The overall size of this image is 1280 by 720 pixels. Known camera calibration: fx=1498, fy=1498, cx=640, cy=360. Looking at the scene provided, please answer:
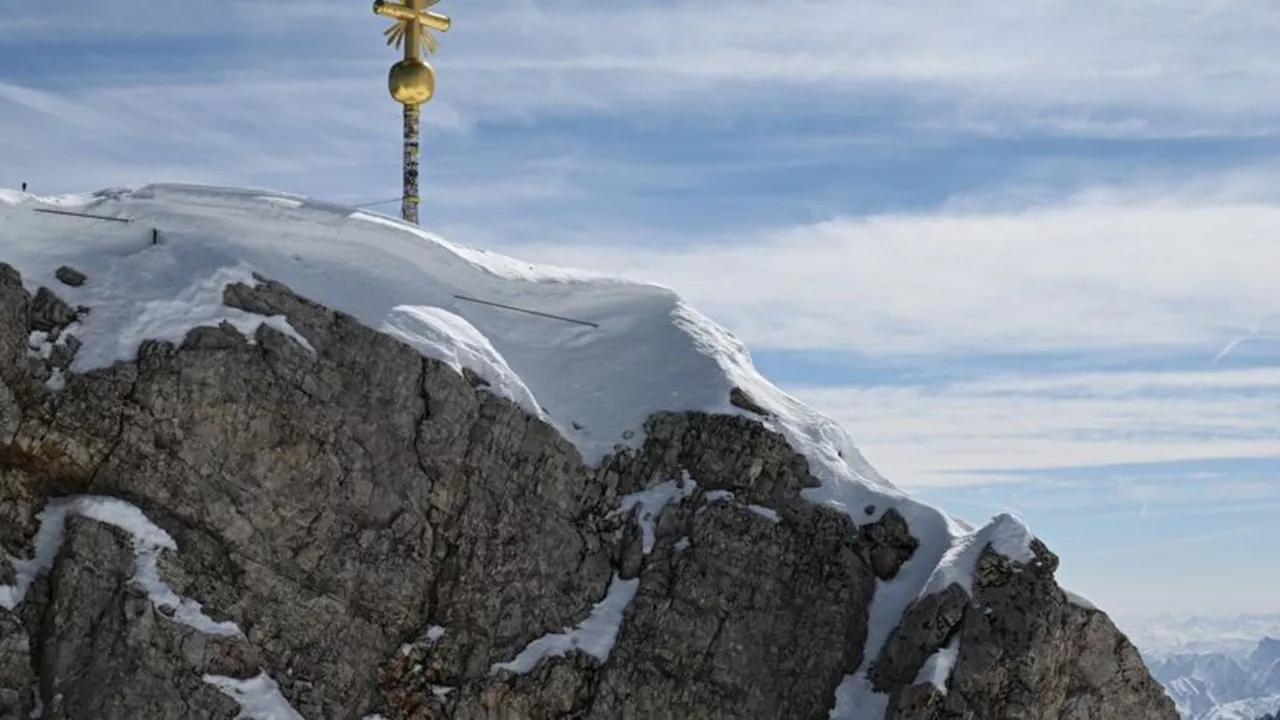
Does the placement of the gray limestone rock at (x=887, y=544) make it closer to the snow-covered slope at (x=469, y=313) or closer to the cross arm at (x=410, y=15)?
the snow-covered slope at (x=469, y=313)

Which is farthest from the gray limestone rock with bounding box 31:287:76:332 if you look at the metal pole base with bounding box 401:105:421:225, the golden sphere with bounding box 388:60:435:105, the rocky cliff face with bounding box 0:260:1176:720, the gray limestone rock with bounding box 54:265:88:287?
the golden sphere with bounding box 388:60:435:105

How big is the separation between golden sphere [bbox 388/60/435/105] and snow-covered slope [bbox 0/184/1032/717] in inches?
244

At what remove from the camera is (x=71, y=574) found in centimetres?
2841

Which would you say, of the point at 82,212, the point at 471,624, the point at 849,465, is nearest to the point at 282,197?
the point at 82,212

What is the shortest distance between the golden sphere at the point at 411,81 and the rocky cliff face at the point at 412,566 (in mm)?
10762

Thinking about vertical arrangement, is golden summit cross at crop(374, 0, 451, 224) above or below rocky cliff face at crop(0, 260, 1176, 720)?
above

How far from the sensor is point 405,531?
31.8m

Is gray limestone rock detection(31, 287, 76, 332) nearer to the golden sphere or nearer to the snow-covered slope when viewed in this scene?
the snow-covered slope

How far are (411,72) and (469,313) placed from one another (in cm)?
917

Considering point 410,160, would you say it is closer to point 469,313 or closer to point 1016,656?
point 469,313

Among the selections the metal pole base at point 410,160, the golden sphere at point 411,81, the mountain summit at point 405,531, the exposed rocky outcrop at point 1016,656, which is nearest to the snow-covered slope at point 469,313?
the mountain summit at point 405,531

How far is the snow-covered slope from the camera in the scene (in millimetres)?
31922

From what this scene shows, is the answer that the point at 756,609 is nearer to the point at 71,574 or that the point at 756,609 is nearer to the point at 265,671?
the point at 265,671

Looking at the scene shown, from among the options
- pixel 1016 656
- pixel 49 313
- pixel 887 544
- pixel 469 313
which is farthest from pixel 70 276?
pixel 1016 656
